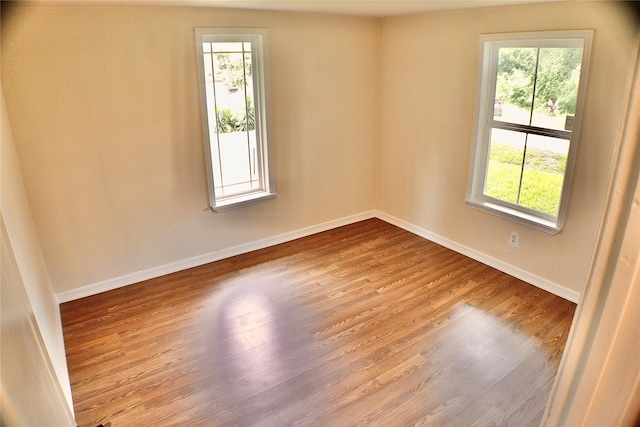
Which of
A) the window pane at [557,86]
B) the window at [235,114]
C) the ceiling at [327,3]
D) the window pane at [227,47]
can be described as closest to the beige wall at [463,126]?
the window pane at [557,86]

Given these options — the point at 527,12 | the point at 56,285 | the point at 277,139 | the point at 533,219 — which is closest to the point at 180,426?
the point at 56,285

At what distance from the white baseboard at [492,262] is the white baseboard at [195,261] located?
49 cm

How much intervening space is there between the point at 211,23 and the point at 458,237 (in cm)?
285

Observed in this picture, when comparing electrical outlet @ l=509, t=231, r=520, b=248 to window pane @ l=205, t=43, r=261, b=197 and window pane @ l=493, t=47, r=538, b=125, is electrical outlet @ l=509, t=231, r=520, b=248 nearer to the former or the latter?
window pane @ l=493, t=47, r=538, b=125

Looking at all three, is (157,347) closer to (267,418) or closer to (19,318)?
(267,418)

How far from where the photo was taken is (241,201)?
390 cm

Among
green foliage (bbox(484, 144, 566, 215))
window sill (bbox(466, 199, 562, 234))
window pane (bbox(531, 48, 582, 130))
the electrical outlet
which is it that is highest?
window pane (bbox(531, 48, 582, 130))

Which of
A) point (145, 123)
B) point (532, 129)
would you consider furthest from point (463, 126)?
point (145, 123)

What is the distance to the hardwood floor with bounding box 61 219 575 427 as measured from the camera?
7.57 ft

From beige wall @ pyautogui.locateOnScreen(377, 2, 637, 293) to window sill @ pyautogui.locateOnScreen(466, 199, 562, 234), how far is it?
0.19 ft

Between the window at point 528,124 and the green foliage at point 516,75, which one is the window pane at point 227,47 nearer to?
the window at point 528,124

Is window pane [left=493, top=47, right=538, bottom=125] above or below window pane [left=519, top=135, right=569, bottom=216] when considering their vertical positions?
above

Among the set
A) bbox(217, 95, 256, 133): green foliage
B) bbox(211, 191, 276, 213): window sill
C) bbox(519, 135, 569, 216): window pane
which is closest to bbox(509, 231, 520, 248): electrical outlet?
bbox(519, 135, 569, 216): window pane

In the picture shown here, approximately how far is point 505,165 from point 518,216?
17.3 inches
